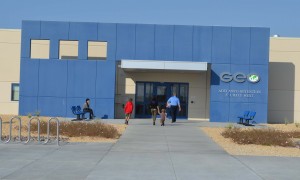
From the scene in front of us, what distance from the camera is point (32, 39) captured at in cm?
2903

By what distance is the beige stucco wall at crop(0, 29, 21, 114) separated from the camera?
31.4m

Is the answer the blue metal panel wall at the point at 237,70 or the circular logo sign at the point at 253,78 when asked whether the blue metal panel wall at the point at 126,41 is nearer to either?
the blue metal panel wall at the point at 237,70

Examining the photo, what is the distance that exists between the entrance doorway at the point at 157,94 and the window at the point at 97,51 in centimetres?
312

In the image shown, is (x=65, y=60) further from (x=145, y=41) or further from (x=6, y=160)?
(x=6, y=160)

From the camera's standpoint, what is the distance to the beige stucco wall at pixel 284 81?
31000 mm

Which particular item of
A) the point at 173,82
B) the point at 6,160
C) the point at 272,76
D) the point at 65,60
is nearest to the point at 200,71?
the point at 173,82

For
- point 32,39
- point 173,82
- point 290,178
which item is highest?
point 32,39

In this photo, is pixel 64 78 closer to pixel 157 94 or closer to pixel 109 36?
pixel 109 36

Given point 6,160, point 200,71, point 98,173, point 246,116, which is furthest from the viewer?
point 200,71

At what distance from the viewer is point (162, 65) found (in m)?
27.9

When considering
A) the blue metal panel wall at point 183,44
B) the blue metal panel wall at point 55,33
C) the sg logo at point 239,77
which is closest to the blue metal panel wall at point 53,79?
the blue metal panel wall at point 55,33

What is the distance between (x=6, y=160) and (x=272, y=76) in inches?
894

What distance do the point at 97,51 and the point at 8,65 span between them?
608 centimetres

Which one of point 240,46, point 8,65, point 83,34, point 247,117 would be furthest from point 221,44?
point 8,65
